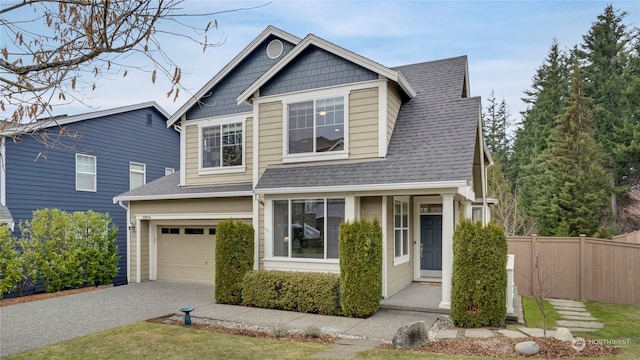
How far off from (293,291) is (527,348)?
4.90 m

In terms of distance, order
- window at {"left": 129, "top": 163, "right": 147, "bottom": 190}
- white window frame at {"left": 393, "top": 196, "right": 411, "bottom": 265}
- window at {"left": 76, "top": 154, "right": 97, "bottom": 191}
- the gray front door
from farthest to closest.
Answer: window at {"left": 129, "top": 163, "right": 147, "bottom": 190} < window at {"left": 76, "top": 154, "right": 97, "bottom": 191} < the gray front door < white window frame at {"left": 393, "top": 196, "right": 411, "bottom": 265}

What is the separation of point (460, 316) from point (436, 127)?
442 cm

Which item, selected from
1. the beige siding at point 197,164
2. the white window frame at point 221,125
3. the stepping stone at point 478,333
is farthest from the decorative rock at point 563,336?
the white window frame at point 221,125

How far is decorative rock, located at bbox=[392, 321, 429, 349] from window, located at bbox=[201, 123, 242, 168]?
24.2 ft

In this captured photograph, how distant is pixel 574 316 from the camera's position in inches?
380

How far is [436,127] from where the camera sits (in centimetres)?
1018

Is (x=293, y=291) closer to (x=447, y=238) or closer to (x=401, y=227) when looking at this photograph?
(x=401, y=227)

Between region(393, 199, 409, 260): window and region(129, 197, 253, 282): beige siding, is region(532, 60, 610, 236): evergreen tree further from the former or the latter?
region(129, 197, 253, 282): beige siding

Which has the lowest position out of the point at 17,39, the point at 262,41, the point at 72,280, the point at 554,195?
the point at 72,280

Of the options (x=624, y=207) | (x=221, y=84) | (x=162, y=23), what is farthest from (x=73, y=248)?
(x=624, y=207)

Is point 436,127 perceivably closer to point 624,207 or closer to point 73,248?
point 73,248

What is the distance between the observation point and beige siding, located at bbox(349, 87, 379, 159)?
10.1m

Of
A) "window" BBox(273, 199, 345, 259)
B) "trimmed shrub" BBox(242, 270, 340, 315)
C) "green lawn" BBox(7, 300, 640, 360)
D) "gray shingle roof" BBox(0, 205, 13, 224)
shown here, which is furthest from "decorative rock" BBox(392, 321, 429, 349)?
"gray shingle roof" BBox(0, 205, 13, 224)

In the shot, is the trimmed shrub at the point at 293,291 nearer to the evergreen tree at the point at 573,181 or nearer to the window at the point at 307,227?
the window at the point at 307,227
